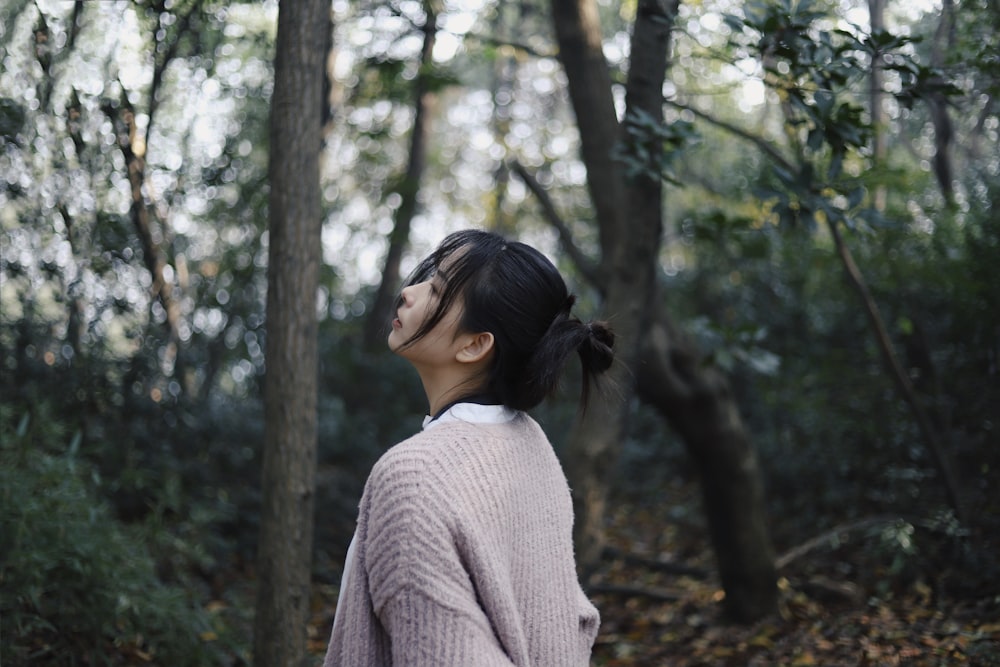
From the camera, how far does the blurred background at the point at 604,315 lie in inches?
140

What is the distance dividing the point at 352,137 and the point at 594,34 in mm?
4515

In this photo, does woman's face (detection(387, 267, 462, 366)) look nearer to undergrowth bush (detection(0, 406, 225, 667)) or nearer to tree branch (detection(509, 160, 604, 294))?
undergrowth bush (detection(0, 406, 225, 667))

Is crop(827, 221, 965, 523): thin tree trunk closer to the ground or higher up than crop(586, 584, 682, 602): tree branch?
higher up

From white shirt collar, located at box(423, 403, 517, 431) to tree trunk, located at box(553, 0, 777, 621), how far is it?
1384mm

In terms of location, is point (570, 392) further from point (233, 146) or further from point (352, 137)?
point (233, 146)

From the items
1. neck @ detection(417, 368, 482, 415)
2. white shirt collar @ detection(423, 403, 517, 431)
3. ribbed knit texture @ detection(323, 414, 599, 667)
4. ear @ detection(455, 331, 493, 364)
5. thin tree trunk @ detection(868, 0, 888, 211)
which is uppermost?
thin tree trunk @ detection(868, 0, 888, 211)

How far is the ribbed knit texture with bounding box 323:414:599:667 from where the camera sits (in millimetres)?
1671

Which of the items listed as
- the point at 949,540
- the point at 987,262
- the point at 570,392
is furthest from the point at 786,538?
the point at 570,392

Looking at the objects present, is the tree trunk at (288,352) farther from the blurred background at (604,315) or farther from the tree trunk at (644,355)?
the tree trunk at (644,355)

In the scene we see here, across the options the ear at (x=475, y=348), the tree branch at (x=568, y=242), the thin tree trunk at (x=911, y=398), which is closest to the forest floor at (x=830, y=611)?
the thin tree trunk at (x=911, y=398)

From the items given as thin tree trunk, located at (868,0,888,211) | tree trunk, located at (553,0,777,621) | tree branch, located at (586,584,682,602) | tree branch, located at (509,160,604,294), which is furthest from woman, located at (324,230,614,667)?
tree branch, located at (586,584,682,602)

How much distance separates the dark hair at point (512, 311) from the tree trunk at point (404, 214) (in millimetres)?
5430

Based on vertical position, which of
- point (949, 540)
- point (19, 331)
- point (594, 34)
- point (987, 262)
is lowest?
point (949, 540)

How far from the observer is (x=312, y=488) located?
10.7 ft
